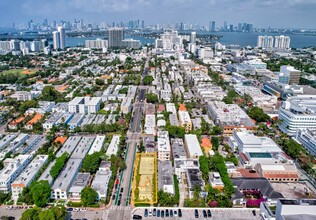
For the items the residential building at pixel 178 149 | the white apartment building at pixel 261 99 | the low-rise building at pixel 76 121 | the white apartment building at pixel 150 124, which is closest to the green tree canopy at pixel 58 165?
the low-rise building at pixel 76 121


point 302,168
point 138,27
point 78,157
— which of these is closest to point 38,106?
point 78,157

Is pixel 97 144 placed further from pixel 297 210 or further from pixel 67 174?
pixel 297 210

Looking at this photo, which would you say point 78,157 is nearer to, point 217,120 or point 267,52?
point 217,120

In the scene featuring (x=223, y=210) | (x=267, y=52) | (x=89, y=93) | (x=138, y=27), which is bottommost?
(x=223, y=210)

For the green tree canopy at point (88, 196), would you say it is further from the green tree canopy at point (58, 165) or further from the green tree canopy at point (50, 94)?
the green tree canopy at point (50, 94)

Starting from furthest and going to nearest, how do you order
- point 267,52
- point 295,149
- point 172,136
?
point 267,52, point 172,136, point 295,149

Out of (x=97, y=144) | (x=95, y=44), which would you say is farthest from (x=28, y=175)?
(x=95, y=44)

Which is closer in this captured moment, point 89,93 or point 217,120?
point 217,120
